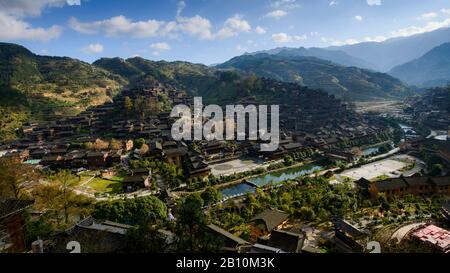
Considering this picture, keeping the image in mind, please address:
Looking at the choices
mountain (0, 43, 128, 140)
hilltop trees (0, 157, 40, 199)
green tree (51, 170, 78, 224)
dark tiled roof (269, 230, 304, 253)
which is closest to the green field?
green tree (51, 170, 78, 224)

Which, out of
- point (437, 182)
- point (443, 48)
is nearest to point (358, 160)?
point (437, 182)

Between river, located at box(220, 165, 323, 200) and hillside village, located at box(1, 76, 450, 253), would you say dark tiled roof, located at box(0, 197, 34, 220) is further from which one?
river, located at box(220, 165, 323, 200)

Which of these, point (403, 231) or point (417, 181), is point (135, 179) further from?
point (417, 181)

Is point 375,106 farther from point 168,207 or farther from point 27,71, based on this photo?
point 27,71

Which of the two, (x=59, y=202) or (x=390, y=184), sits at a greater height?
(x=59, y=202)

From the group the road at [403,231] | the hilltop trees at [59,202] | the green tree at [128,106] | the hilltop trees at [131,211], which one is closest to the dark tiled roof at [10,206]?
the hilltop trees at [59,202]

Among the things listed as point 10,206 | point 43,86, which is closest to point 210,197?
point 10,206
